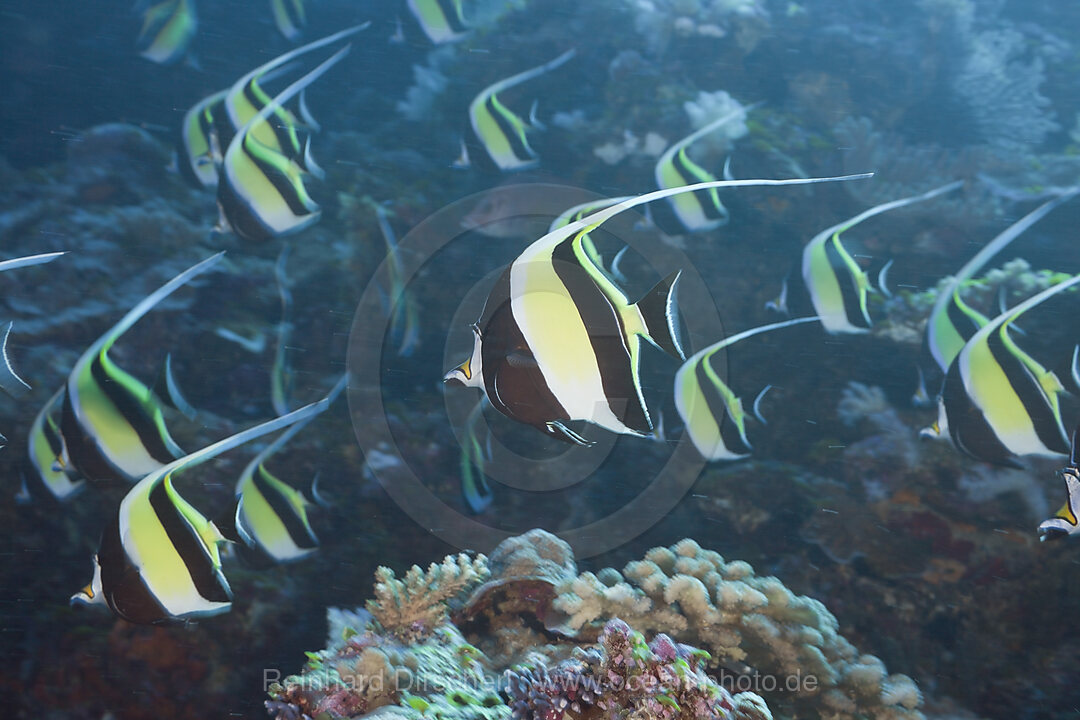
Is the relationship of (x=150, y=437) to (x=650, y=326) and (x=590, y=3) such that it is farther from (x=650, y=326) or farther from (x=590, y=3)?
(x=590, y=3)

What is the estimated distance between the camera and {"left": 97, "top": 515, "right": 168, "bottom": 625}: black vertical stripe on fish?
65.2 inches

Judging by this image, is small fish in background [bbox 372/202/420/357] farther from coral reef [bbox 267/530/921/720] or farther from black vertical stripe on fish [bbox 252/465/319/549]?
coral reef [bbox 267/530/921/720]

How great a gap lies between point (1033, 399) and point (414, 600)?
2.33 meters

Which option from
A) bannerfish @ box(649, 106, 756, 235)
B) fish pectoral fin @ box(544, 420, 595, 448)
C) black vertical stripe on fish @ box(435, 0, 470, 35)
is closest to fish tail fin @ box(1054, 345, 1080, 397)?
bannerfish @ box(649, 106, 756, 235)

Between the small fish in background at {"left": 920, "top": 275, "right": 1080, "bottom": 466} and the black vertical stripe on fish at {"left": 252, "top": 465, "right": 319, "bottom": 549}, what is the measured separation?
2.51 metres

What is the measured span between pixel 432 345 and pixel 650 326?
2707 mm

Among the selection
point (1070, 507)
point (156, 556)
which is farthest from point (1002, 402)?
point (156, 556)

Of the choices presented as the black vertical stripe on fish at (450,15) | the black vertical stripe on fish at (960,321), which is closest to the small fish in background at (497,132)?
the black vertical stripe on fish at (450,15)

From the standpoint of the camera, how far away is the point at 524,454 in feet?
11.4

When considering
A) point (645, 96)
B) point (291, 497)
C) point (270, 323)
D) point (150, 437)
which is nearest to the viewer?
point (150, 437)

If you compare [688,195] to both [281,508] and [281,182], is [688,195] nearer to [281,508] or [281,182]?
[281,182]

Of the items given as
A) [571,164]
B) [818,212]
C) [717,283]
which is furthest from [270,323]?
[818,212]

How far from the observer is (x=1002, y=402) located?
7.02 ft

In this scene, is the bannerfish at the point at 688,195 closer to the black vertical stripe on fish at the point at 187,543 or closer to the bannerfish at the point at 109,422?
the bannerfish at the point at 109,422
